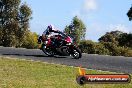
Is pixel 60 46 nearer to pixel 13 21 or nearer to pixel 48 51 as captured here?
pixel 48 51

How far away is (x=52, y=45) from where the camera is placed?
2303cm

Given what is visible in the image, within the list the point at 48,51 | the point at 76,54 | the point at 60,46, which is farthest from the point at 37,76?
the point at 48,51

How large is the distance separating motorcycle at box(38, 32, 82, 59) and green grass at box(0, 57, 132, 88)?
4.55 metres

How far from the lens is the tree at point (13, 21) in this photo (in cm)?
6159

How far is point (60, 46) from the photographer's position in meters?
22.9

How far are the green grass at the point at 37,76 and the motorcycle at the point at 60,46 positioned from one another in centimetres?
455

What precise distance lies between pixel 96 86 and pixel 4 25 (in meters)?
52.9

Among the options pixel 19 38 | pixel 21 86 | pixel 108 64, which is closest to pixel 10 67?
pixel 21 86

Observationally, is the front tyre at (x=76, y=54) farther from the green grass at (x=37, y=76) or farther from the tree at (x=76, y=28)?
the tree at (x=76, y=28)

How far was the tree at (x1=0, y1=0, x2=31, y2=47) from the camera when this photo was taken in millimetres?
61594

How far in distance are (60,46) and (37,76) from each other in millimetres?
8284

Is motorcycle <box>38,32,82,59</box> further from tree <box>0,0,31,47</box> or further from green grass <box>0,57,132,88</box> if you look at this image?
tree <box>0,0,31,47</box>

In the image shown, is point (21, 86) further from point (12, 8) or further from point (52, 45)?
point (12, 8)

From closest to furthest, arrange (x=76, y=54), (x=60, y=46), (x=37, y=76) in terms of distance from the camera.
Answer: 1. (x=37, y=76)
2. (x=76, y=54)
3. (x=60, y=46)
